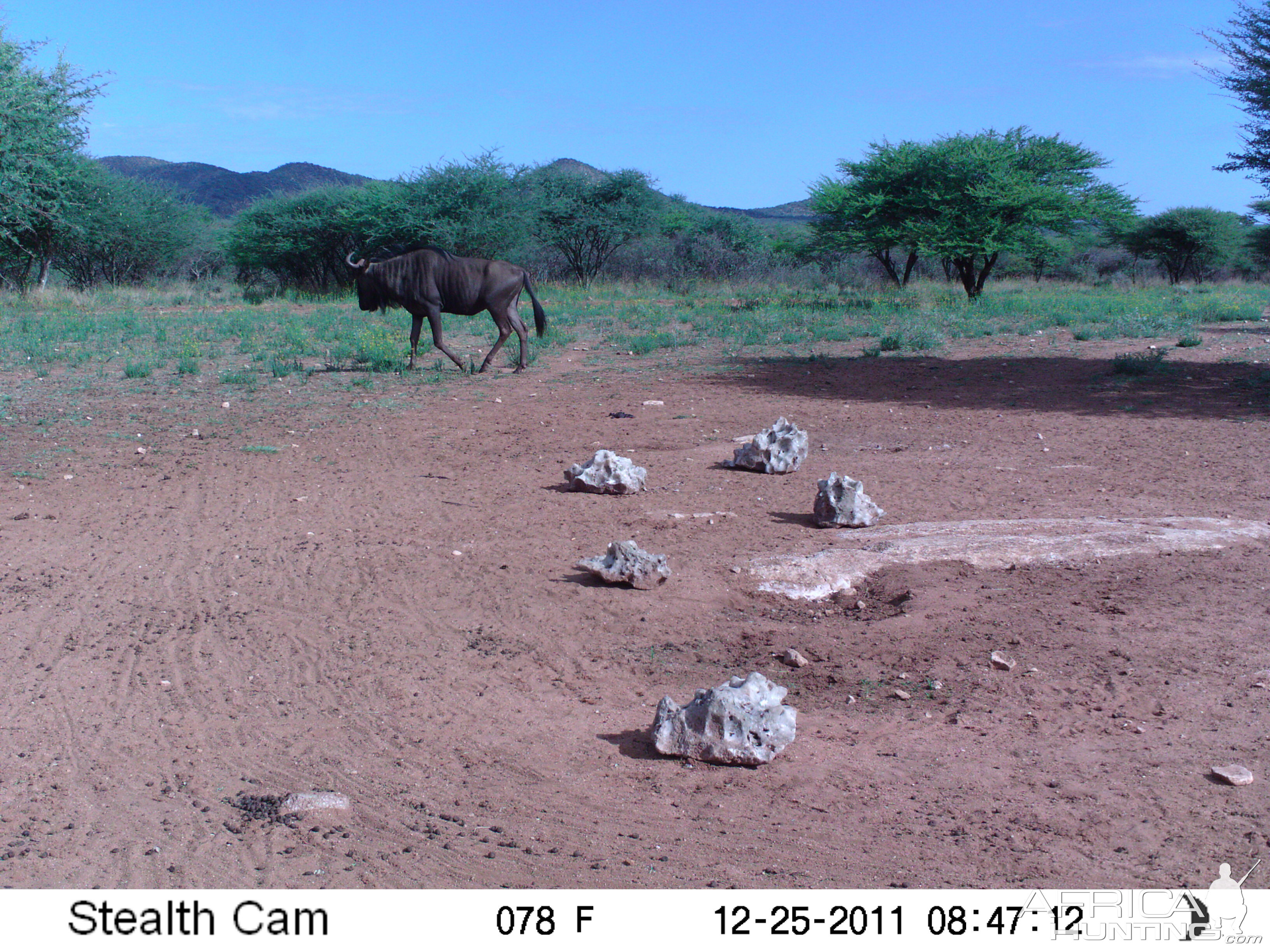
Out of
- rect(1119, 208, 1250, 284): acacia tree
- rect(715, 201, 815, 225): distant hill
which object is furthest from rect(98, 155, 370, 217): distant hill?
rect(1119, 208, 1250, 284): acacia tree

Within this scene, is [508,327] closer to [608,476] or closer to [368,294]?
[368,294]

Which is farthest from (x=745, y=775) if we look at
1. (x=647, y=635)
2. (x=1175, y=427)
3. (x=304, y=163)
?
(x=304, y=163)

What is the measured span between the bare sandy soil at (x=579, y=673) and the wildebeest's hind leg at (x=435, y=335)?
15.1ft

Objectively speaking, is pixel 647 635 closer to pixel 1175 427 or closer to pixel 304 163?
pixel 1175 427

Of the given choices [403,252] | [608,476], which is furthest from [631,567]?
[403,252]

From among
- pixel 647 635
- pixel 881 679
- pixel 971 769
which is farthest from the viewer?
pixel 647 635

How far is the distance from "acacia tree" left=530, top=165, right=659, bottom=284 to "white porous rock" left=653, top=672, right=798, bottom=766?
3239 cm

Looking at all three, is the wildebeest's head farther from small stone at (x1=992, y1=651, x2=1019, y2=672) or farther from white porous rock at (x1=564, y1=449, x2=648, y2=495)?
small stone at (x1=992, y1=651, x2=1019, y2=672)

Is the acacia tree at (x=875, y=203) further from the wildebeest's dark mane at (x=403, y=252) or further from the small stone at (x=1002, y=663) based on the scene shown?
the small stone at (x=1002, y=663)

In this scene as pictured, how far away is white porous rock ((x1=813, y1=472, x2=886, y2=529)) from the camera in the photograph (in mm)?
6168

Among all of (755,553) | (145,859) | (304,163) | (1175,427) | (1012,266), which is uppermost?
(304,163)

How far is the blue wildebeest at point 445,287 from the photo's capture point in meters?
13.2

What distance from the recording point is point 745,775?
11.3 feet

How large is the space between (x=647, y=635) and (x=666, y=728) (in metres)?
1.15
